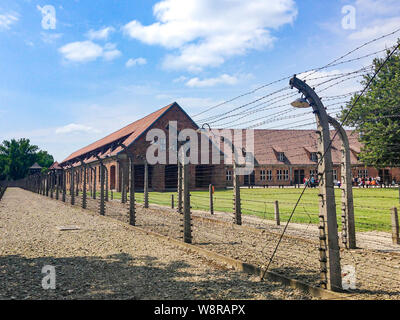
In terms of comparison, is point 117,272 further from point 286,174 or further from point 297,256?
point 286,174

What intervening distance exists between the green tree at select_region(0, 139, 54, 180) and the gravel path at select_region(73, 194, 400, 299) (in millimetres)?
99411

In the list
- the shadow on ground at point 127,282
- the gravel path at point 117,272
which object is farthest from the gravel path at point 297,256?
the shadow on ground at point 127,282

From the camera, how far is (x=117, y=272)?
638 centimetres

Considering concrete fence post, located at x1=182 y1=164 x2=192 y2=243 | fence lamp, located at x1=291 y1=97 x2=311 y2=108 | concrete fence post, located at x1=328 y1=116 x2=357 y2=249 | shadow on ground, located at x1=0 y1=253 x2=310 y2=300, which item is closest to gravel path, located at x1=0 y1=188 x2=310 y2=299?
shadow on ground, located at x1=0 y1=253 x2=310 y2=300

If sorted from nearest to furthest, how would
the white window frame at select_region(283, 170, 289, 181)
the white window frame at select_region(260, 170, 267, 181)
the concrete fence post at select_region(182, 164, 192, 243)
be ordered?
the concrete fence post at select_region(182, 164, 192, 243) → the white window frame at select_region(260, 170, 267, 181) → the white window frame at select_region(283, 170, 289, 181)

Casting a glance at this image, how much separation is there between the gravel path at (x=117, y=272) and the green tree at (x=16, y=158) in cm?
9873

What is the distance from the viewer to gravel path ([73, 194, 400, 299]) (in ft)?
18.0

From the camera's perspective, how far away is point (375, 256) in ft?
24.4

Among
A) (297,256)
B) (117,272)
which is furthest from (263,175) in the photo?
(117,272)

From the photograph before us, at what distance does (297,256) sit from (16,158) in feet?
350

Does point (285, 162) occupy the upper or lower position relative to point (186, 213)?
upper

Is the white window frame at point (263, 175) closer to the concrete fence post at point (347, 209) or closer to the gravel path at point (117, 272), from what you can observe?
the gravel path at point (117, 272)

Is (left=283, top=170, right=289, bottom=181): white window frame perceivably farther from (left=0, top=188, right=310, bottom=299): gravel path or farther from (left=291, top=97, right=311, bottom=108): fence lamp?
(left=291, top=97, right=311, bottom=108): fence lamp

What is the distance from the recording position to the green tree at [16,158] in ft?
322
